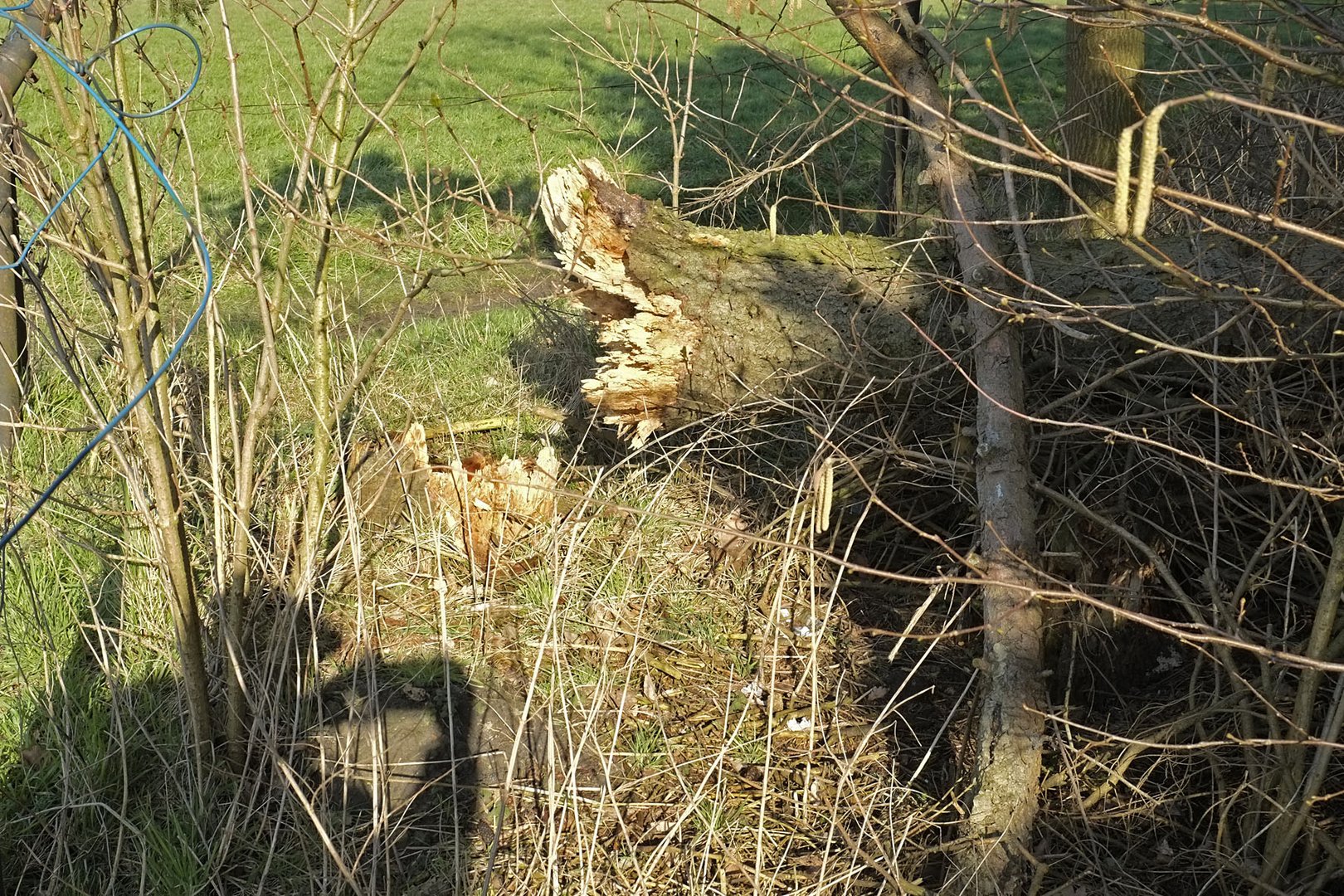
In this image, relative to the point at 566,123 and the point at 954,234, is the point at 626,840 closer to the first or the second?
the point at 954,234

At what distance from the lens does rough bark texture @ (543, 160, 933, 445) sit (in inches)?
155

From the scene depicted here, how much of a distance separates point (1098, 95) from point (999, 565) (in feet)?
10.1

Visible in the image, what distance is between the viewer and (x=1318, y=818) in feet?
9.59

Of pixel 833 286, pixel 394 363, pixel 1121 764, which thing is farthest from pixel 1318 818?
pixel 394 363

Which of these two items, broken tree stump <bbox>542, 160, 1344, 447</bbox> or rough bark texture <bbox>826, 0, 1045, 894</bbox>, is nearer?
rough bark texture <bbox>826, 0, 1045, 894</bbox>

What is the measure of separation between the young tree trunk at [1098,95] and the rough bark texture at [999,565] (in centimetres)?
182

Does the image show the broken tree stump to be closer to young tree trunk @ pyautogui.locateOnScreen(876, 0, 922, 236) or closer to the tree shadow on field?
young tree trunk @ pyautogui.locateOnScreen(876, 0, 922, 236)

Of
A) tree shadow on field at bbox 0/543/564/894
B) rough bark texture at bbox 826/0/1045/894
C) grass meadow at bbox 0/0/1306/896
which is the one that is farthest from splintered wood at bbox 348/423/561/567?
rough bark texture at bbox 826/0/1045/894

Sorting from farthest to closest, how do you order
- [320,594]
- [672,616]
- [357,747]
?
[672,616]
[320,594]
[357,747]

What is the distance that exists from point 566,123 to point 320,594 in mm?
6938

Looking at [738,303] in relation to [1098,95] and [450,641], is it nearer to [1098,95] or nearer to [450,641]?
[450,641]

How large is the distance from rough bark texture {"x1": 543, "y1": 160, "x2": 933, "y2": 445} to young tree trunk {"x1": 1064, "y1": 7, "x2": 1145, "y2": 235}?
1646 mm

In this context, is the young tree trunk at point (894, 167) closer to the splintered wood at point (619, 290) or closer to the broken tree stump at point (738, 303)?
the broken tree stump at point (738, 303)

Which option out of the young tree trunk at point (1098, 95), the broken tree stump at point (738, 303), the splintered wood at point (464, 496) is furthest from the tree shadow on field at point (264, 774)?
the young tree trunk at point (1098, 95)
